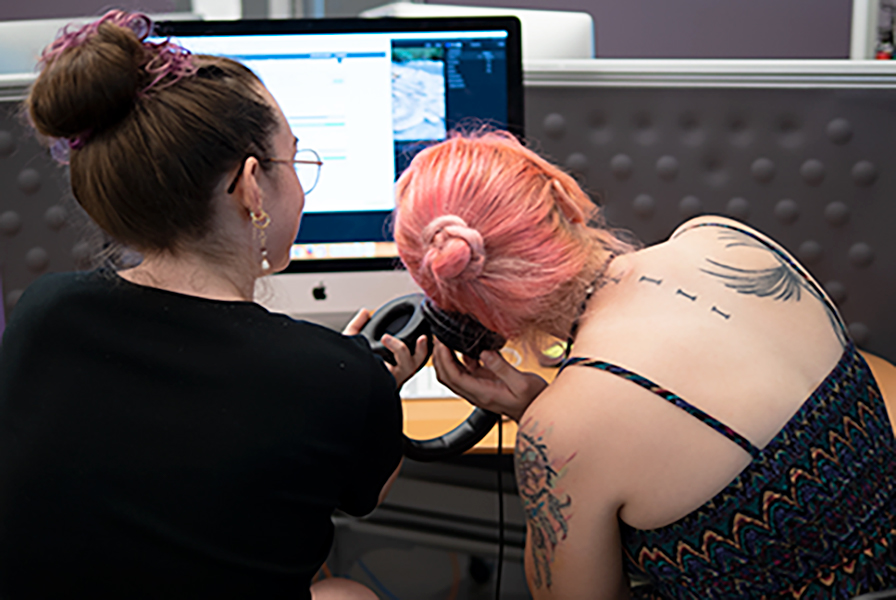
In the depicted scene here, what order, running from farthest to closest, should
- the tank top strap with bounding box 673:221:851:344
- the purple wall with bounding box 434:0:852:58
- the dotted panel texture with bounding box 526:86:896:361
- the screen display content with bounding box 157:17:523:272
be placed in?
1. the purple wall with bounding box 434:0:852:58
2. the dotted panel texture with bounding box 526:86:896:361
3. the screen display content with bounding box 157:17:523:272
4. the tank top strap with bounding box 673:221:851:344

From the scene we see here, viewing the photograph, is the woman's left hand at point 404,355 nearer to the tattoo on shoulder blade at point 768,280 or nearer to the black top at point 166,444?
the black top at point 166,444

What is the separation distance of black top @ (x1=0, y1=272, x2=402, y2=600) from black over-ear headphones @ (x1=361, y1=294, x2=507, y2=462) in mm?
237

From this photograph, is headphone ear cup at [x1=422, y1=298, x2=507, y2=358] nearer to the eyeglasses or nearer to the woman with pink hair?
the woman with pink hair

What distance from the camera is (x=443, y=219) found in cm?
72

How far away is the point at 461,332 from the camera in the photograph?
0.85 m

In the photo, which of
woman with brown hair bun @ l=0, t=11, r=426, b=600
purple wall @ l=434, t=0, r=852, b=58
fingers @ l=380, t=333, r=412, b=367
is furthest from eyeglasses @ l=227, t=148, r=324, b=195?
purple wall @ l=434, t=0, r=852, b=58

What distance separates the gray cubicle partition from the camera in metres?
1.22

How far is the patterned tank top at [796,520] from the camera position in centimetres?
69

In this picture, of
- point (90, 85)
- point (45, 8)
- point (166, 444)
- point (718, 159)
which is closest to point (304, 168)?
point (90, 85)

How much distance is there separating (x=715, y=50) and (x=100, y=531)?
287cm

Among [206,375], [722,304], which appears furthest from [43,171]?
[722,304]

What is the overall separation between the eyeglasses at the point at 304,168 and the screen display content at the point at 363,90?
58 millimetres

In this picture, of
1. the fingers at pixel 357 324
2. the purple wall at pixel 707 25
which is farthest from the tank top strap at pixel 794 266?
the purple wall at pixel 707 25

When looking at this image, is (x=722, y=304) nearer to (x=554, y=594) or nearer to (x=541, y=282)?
(x=541, y=282)
